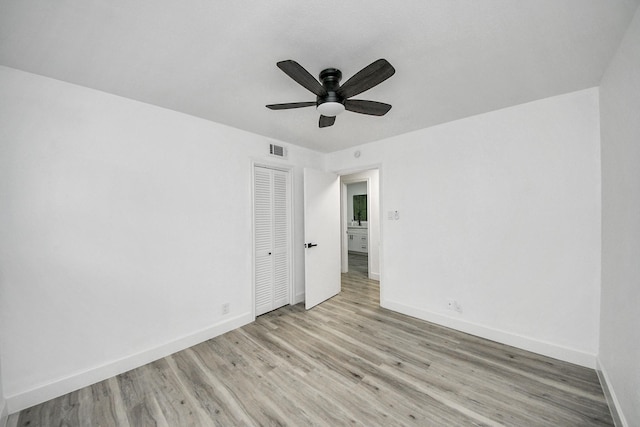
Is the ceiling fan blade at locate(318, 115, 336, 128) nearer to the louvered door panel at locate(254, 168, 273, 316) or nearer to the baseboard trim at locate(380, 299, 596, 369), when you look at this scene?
the louvered door panel at locate(254, 168, 273, 316)

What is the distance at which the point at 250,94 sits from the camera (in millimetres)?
2105

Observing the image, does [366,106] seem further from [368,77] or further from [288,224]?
[288,224]

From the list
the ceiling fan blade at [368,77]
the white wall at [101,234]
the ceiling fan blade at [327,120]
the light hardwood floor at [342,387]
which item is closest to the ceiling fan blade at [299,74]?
the ceiling fan blade at [368,77]

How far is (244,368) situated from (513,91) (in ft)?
11.5

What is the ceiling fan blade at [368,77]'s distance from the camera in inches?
52.9

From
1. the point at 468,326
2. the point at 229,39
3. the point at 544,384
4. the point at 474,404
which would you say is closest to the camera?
the point at 229,39

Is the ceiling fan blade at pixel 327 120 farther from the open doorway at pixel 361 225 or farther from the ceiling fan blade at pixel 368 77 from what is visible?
the open doorway at pixel 361 225

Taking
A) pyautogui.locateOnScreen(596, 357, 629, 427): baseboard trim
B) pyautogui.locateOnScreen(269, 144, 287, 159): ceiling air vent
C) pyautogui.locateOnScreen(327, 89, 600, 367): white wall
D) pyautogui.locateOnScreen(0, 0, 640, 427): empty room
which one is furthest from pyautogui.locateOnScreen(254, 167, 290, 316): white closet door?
pyautogui.locateOnScreen(596, 357, 629, 427): baseboard trim

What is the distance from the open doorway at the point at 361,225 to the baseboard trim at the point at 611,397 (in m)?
3.11

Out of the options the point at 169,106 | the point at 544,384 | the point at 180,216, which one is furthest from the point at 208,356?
the point at 544,384

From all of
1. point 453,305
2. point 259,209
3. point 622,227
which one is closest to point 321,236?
point 259,209

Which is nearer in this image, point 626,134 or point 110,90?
point 626,134

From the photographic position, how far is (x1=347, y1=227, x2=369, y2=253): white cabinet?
7.48 meters

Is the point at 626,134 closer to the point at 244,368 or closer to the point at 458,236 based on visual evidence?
the point at 458,236
